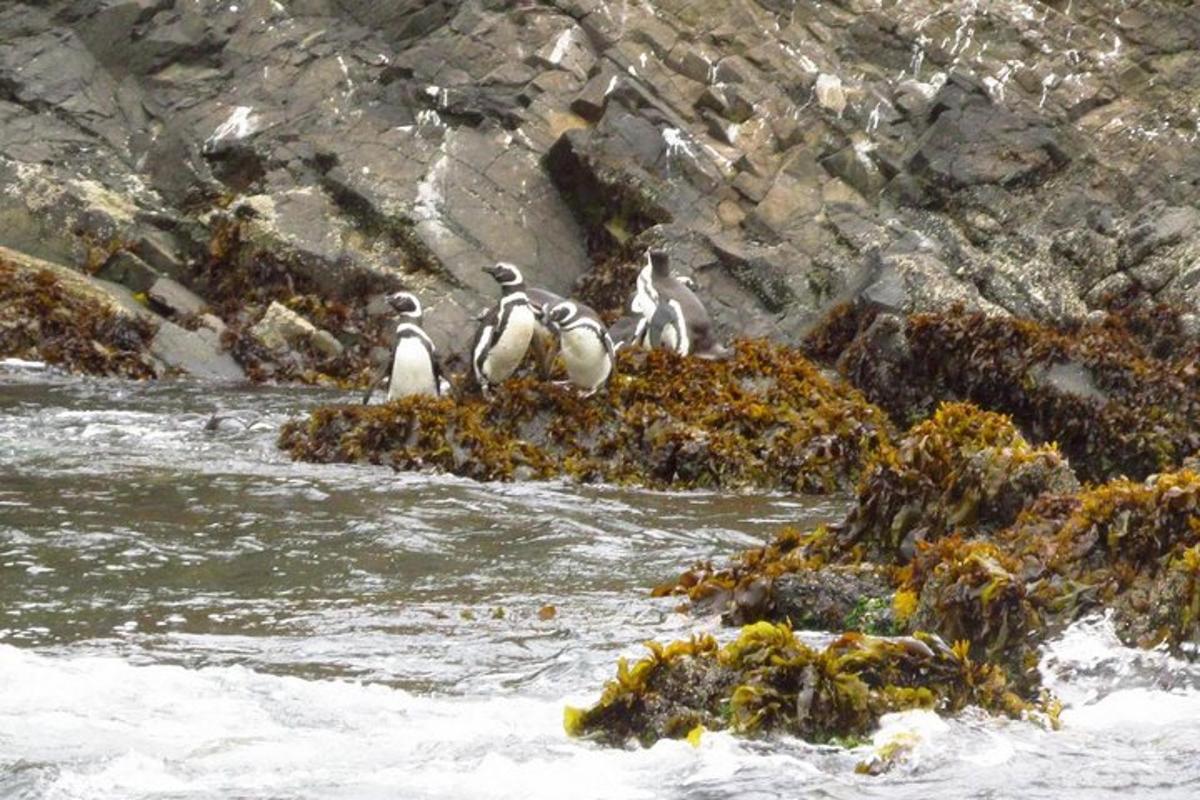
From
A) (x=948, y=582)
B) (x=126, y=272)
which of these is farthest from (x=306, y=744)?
(x=126, y=272)

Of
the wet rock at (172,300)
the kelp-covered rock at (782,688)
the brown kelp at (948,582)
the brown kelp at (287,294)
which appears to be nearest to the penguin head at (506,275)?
the brown kelp at (287,294)

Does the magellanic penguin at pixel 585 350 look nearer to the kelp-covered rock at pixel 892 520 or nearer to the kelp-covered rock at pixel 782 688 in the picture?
the kelp-covered rock at pixel 892 520

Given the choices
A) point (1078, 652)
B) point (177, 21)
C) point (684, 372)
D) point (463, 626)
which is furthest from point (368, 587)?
point (177, 21)

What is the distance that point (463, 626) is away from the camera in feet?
23.6

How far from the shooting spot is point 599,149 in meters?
20.5

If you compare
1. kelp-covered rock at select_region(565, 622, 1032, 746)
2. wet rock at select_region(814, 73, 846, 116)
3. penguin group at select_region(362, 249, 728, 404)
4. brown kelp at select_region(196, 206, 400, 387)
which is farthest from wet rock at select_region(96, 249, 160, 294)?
kelp-covered rock at select_region(565, 622, 1032, 746)

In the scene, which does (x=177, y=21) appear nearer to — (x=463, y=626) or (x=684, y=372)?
(x=684, y=372)

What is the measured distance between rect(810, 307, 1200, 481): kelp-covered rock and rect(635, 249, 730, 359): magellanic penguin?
4.91 ft

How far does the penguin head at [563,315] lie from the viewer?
44.3 feet

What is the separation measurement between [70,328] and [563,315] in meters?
6.01

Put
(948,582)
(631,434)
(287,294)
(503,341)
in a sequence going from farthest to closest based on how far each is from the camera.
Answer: (287,294), (503,341), (631,434), (948,582)

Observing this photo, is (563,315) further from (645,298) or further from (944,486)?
(944,486)

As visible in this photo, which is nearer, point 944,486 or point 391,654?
point 391,654

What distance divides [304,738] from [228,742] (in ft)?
0.74
